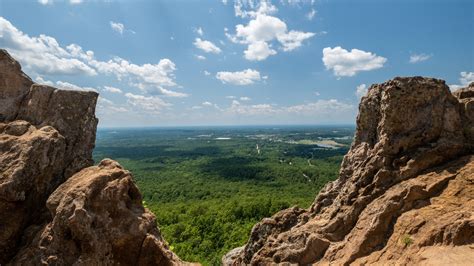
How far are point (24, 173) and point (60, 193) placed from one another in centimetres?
166

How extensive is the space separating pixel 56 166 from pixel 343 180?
13.2m

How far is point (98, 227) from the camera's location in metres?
13.5

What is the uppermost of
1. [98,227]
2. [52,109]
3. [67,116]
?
[52,109]

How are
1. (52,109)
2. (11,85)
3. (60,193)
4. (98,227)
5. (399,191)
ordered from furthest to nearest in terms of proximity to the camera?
1. (11,85)
2. (52,109)
3. (60,193)
4. (98,227)
5. (399,191)

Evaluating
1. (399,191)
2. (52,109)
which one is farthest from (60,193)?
(399,191)

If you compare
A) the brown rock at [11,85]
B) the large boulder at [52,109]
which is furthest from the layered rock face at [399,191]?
the brown rock at [11,85]

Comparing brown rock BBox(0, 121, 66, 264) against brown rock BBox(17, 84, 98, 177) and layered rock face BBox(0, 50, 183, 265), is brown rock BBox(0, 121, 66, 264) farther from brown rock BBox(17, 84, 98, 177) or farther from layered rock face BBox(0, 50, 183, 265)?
brown rock BBox(17, 84, 98, 177)

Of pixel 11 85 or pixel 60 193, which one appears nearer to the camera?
pixel 60 193

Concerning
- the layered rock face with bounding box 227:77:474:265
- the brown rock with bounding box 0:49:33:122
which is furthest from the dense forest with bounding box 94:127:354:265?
the layered rock face with bounding box 227:77:474:265

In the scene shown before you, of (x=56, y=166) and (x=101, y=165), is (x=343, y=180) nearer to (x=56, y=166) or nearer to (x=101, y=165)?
(x=101, y=165)

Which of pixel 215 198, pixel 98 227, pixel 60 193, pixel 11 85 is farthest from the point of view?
pixel 215 198

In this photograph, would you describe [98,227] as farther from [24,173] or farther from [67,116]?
[67,116]

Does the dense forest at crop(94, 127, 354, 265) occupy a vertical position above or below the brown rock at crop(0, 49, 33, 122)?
below

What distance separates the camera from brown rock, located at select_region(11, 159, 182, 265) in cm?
1286
